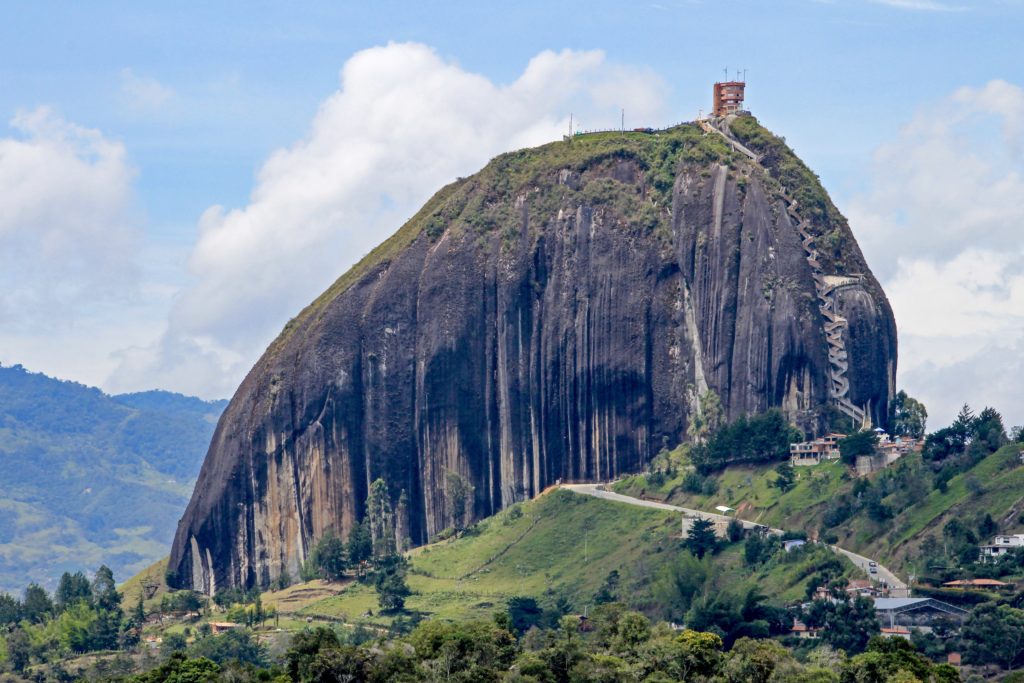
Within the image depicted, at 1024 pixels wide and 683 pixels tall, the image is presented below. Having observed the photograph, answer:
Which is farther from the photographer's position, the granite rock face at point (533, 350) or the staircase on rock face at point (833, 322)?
the granite rock face at point (533, 350)

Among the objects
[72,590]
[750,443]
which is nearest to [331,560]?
[72,590]

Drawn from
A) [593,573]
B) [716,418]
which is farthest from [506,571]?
[716,418]

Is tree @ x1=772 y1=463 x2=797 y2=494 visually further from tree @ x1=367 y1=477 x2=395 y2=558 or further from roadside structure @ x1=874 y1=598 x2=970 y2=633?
tree @ x1=367 y1=477 x2=395 y2=558

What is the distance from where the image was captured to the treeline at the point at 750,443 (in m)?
162

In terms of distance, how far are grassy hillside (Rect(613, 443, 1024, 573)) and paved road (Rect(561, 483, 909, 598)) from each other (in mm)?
744

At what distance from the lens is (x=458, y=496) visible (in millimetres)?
178875

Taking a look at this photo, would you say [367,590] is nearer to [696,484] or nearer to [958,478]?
[696,484]

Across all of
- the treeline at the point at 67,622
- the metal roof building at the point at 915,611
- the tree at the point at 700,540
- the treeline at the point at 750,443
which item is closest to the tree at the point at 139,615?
the treeline at the point at 67,622

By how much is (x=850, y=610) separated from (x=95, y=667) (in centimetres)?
5124

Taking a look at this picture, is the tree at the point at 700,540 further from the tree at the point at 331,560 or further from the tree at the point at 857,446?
the tree at the point at 331,560

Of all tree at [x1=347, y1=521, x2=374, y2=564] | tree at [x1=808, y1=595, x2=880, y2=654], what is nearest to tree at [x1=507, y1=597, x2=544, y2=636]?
tree at [x1=808, y1=595, x2=880, y2=654]

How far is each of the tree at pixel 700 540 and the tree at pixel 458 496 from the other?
108 feet

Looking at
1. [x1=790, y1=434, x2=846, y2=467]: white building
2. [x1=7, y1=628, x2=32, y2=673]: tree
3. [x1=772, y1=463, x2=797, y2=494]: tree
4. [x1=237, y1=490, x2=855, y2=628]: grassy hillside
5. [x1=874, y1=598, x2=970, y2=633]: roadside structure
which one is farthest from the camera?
[x1=790, y1=434, x2=846, y2=467]: white building

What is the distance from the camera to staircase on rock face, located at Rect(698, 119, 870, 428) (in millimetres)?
171750
